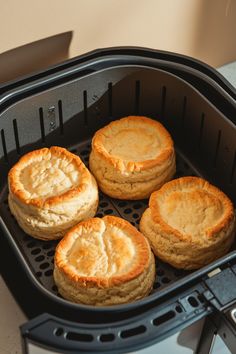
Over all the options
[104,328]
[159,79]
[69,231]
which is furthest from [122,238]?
[159,79]

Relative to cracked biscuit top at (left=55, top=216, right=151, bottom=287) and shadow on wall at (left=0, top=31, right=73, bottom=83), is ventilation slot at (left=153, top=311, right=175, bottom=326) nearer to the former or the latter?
cracked biscuit top at (left=55, top=216, right=151, bottom=287)

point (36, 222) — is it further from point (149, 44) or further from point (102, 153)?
point (149, 44)

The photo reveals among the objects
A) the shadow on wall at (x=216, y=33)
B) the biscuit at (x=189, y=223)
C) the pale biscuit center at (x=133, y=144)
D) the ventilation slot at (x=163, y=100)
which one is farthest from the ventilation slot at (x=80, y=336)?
the shadow on wall at (x=216, y=33)

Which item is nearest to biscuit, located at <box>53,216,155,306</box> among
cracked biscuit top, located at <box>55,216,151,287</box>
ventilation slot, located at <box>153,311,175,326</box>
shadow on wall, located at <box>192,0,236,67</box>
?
cracked biscuit top, located at <box>55,216,151,287</box>

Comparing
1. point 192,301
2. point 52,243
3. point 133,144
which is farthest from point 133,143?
point 192,301

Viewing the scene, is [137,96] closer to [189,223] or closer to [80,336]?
[189,223]
